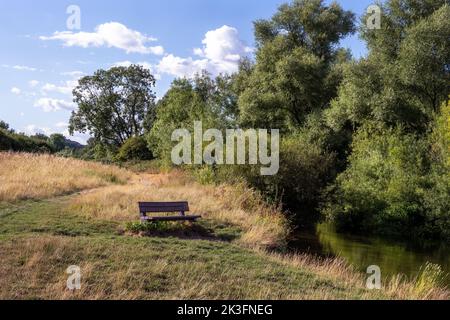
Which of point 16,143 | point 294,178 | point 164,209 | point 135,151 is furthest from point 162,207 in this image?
point 16,143

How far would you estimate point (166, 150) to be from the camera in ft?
97.3

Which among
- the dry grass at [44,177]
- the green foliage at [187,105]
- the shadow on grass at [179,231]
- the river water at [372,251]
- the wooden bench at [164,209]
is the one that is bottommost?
the river water at [372,251]

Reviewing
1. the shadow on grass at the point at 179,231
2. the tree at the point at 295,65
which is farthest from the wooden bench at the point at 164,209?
the tree at the point at 295,65

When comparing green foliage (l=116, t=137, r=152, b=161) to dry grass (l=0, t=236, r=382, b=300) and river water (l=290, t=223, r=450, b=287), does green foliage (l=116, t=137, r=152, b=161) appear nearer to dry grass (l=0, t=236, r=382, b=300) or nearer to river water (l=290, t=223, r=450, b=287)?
river water (l=290, t=223, r=450, b=287)

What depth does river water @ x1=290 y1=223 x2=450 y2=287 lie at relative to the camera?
48.7 ft

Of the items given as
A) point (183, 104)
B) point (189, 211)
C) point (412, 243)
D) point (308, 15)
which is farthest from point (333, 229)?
point (183, 104)

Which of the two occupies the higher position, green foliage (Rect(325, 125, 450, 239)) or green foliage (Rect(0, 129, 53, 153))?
green foliage (Rect(0, 129, 53, 153))

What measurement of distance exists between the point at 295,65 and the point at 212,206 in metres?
17.0

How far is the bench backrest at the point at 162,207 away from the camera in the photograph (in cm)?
1375

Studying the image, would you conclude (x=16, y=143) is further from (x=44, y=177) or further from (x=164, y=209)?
(x=164, y=209)

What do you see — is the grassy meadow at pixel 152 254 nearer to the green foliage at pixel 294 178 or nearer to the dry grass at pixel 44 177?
the dry grass at pixel 44 177

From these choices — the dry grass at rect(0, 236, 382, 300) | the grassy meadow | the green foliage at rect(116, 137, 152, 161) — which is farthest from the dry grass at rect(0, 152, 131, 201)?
the green foliage at rect(116, 137, 152, 161)

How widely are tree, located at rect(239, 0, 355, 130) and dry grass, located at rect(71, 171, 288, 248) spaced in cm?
1321

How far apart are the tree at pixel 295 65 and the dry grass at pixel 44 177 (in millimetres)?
11630
